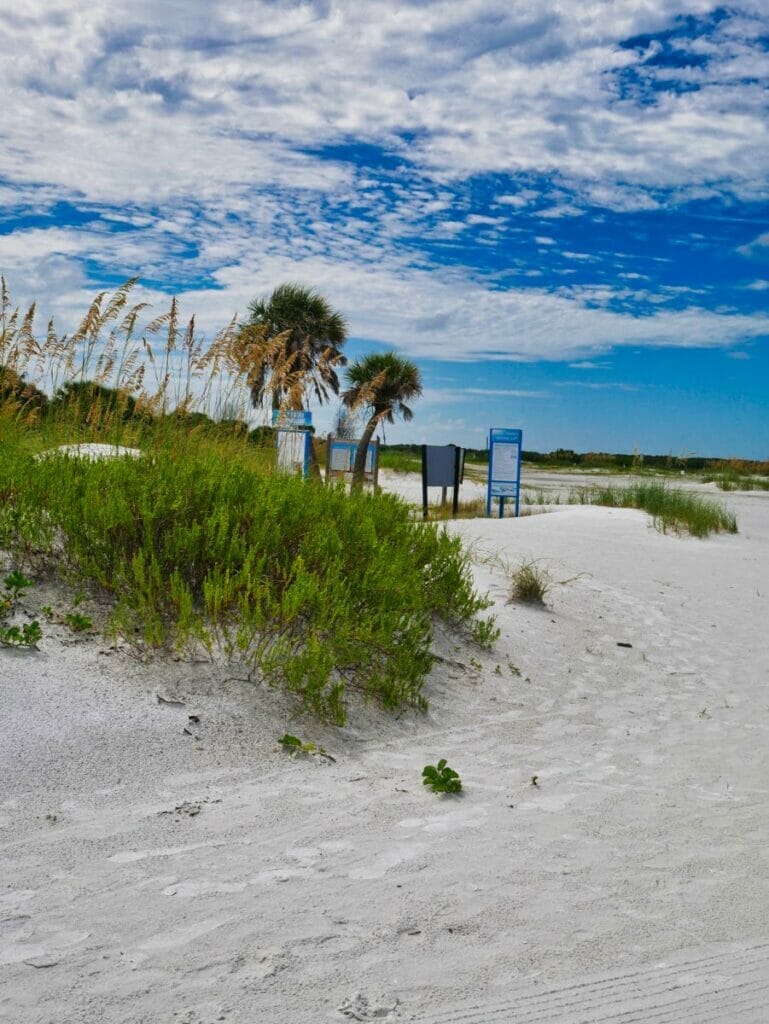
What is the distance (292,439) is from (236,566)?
9.47 meters

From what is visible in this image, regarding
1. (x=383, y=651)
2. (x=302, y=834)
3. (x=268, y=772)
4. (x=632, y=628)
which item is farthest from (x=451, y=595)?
(x=302, y=834)

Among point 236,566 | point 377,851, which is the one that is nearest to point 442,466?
point 236,566

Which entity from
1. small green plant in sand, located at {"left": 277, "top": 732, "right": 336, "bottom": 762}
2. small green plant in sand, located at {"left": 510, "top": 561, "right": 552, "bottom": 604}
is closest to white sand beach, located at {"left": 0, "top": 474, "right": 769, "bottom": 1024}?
small green plant in sand, located at {"left": 277, "top": 732, "right": 336, "bottom": 762}

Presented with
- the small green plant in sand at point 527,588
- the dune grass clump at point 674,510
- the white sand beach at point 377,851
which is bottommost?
the white sand beach at point 377,851

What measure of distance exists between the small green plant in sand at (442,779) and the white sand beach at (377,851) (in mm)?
62

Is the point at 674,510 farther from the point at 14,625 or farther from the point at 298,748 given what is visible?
the point at 14,625

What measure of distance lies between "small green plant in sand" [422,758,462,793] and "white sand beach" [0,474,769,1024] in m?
0.06

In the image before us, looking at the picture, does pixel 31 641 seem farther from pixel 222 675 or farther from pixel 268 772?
pixel 268 772

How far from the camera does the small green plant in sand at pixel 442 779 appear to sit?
4488mm

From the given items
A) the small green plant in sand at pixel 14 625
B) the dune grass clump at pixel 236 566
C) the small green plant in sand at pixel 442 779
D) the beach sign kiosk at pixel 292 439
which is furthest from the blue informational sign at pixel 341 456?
the small green plant in sand at pixel 442 779

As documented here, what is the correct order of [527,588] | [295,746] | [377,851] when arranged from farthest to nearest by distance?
[527,588] → [295,746] → [377,851]

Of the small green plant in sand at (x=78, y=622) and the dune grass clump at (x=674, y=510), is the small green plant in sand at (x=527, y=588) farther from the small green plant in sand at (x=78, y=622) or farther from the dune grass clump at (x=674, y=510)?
the dune grass clump at (x=674, y=510)

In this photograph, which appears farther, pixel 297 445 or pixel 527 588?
pixel 297 445

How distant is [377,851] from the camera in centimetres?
381
